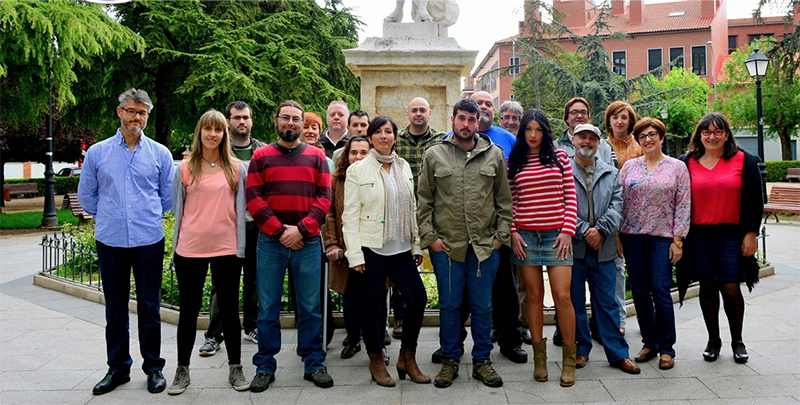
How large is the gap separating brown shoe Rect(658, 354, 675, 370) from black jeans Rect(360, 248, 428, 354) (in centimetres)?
189

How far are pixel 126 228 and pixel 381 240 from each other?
5.85ft

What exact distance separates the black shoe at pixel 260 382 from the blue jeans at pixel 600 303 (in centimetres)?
236

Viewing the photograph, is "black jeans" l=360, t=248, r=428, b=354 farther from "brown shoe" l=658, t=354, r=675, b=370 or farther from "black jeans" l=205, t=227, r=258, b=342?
"brown shoe" l=658, t=354, r=675, b=370

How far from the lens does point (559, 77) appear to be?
18.0 metres

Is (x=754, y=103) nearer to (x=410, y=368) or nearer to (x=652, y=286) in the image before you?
(x=652, y=286)

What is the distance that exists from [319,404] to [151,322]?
1389 mm

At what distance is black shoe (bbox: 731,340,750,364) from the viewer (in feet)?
15.4

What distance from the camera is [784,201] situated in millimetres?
16156

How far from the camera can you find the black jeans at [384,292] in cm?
431

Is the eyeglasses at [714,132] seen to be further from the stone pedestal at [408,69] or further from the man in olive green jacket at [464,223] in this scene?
the stone pedestal at [408,69]

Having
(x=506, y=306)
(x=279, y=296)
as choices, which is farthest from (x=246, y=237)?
(x=506, y=306)

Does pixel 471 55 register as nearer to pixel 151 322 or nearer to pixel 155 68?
pixel 151 322

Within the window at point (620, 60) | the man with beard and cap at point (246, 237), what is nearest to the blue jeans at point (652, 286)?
the man with beard and cap at point (246, 237)

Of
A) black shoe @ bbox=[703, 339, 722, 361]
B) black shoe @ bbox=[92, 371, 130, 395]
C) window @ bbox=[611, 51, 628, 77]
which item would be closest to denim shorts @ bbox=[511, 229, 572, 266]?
black shoe @ bbox=[703, 339, 722, 361]
